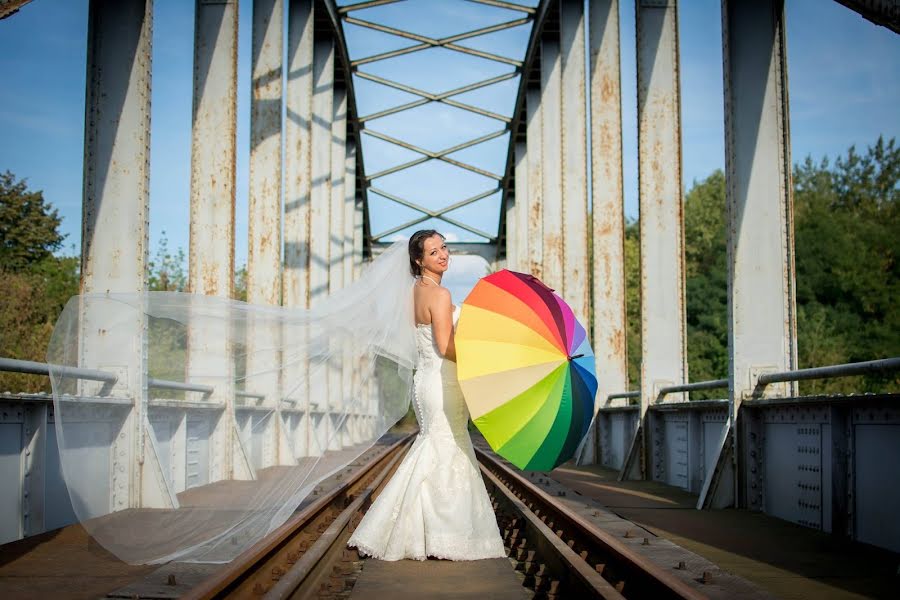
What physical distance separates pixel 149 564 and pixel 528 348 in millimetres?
2475

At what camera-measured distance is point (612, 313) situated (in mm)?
15555

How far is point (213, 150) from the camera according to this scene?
1217cm

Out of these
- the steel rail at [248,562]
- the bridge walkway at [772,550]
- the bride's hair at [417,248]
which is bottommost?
the bridge walkway at [772,550]

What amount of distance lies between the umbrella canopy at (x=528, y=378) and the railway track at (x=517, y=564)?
65cm

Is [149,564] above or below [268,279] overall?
below

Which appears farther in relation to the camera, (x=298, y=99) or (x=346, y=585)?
(x=298, y=99)

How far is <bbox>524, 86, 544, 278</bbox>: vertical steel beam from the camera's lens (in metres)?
25.2

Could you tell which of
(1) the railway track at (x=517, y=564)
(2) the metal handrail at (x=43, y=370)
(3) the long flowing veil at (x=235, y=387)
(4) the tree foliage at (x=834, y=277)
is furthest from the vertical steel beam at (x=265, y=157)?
(4) the tree foliage at (x=834, y=277)

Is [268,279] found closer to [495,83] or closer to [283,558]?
[283,558]

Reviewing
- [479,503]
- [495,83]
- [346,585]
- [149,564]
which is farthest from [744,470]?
[495,83]

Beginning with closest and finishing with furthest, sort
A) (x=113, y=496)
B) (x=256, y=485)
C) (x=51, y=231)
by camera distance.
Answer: (x=256, y=485), (x=113, y=496), (x=51, y=231)

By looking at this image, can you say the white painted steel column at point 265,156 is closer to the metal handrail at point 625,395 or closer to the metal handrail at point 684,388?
the metal handrail at point 625,395

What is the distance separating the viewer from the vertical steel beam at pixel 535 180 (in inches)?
993

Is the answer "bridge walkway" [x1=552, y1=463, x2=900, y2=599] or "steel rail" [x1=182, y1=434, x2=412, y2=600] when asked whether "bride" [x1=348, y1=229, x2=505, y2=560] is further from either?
"bridge walkway" [x1=552, y1=463, x2=900, y2=599]
